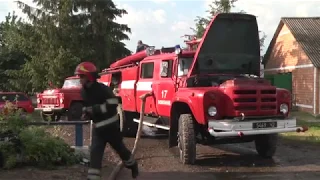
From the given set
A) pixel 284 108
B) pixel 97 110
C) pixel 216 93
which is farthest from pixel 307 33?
pixel 97 110

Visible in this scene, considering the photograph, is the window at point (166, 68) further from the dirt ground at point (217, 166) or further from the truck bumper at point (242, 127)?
the truck bumper at point (242, 127)

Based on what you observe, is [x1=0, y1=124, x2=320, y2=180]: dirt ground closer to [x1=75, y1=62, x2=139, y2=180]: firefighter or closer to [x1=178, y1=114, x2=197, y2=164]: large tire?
[x1=178, y1=114, x2=197, y2=164]: large tire

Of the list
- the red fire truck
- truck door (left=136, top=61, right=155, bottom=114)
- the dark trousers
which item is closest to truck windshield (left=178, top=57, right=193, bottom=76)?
truck door (left=136, top=61, right=155, bottom=114)

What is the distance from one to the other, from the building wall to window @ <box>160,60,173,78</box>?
15237 millimetres

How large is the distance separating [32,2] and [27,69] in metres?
4.81

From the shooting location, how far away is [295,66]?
88.8 feet

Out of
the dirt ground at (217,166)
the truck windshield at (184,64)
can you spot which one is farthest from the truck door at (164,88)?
the dirt ground at (217,166)

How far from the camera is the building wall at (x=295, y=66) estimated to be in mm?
25073

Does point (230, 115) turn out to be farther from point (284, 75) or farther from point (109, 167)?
point (284, 75)

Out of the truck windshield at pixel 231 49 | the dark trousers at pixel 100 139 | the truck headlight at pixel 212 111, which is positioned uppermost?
the truck windshield at pixel 231 49

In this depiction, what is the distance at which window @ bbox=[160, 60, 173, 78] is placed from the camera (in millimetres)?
10902

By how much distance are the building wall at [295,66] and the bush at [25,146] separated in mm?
18478

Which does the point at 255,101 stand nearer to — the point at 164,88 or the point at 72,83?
the point at 164,88

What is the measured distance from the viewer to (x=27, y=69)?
31594mm
